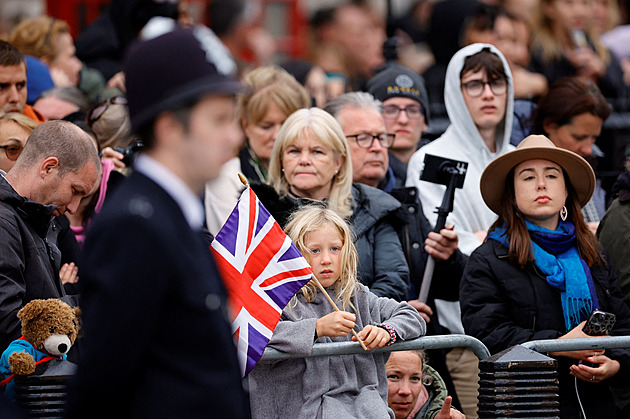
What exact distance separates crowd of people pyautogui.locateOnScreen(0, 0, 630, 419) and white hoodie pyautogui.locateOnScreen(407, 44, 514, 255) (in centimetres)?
2

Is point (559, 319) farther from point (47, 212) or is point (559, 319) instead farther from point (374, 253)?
point (47, 212)

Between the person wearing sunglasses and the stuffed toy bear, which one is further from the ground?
the stuffed toy bear

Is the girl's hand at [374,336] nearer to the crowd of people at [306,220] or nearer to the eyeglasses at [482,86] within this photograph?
the crowd of people at [306,220]

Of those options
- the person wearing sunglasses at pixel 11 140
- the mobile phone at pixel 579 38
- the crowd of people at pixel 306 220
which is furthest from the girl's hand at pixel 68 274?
the mobile phone at pixel 579 38

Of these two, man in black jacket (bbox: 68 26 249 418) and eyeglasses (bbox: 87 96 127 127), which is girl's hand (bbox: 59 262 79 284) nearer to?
eyeglasses (bbox: 87 96 127 127)

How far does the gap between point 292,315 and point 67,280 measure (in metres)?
1.51

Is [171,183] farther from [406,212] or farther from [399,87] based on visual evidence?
[399,87]

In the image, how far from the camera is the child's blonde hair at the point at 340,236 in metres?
4.92

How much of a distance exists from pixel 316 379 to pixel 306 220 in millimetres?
868

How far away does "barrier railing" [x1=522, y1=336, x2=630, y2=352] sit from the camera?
468 centimetres

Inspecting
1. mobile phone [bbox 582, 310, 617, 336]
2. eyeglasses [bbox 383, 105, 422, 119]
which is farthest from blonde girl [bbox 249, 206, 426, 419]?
eyeglasses [bbox 383, 105, 422, 119]

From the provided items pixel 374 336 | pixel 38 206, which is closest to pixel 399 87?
pixel 374 336

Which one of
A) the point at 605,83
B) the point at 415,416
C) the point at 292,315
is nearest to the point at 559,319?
the point at 415,416

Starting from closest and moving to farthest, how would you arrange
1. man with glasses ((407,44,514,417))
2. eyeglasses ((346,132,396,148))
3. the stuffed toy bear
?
1. the stuffed toy bear
2. man with glasses ((407,44,514,417))
3. eyeglasses ((346,132,396,148))
